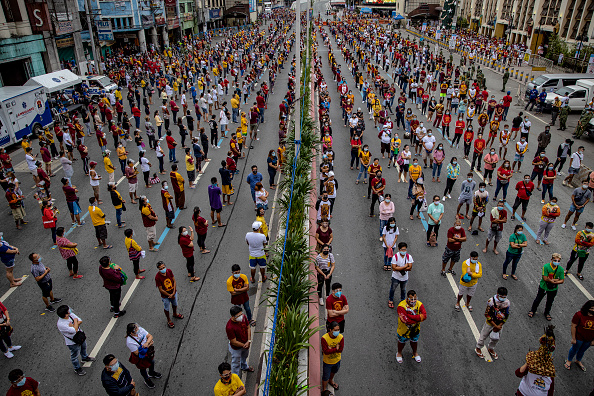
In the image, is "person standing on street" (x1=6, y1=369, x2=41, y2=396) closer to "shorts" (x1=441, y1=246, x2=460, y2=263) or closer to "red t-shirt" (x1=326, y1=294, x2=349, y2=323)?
"red t-shirt" (x1=326, y1=294, x2=349, y2=323)

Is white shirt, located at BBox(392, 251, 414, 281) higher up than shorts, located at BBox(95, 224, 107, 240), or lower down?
higher up

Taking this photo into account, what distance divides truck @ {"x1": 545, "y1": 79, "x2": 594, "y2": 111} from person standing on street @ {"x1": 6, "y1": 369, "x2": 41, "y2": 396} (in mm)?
27694

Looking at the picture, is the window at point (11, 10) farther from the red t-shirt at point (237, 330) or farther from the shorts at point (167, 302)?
the red t-shirt at point (237, 330)

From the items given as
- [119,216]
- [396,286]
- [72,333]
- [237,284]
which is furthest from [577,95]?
[72,333]

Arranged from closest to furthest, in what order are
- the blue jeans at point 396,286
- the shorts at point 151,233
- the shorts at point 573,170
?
the blue jeans at point 396,286 → the shorts at point 151,233 → the shorts at point 573,170

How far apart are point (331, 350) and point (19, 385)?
4.65m

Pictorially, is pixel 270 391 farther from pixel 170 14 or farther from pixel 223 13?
pixel 223 13

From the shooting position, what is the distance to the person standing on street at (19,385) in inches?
223

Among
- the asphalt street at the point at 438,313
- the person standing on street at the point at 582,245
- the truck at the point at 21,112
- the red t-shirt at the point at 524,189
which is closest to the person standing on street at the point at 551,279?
the asphalt street at the point at 438,313

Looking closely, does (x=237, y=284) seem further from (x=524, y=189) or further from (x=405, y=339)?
(x=524, y=189)

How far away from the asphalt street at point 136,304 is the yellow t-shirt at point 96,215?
87 centimetres

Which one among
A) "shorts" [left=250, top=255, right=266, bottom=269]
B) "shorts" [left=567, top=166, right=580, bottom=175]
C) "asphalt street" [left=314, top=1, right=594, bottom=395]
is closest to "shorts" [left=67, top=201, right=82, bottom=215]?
"shorts" [left=250, top=255, right=266, bottom=269]

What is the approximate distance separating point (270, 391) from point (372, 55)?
47.7 meters

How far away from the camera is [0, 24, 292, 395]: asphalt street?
7.20 m
